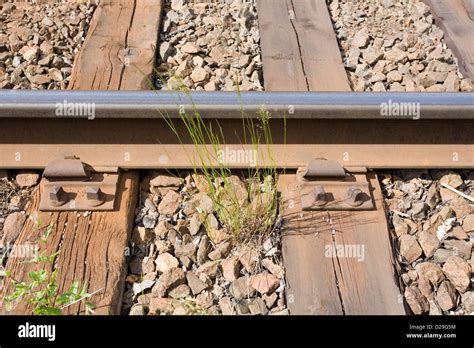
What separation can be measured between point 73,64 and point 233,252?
2053 mm

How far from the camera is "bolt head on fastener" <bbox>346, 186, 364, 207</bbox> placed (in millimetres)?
2969

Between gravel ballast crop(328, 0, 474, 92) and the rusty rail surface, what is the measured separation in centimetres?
71

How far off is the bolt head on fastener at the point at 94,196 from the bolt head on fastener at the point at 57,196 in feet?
0.43

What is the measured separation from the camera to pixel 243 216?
2863 millimetres

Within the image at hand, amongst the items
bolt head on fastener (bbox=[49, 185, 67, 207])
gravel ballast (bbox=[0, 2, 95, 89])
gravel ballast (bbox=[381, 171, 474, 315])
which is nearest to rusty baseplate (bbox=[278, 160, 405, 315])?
gravel ballast (bbox=[381, 171, 474, 315])

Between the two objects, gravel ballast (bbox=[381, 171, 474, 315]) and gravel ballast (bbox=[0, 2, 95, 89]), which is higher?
gravel ballast (bbox=[0, 2, 95, 89])

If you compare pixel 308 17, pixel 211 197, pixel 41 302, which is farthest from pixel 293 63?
pixel 41 302

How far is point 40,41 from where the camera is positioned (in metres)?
4.19

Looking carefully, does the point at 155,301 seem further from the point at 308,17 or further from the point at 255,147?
the point at 308,17

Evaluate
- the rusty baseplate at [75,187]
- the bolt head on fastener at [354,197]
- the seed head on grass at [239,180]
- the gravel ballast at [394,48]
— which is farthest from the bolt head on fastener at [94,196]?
the gravel ballast at [394,48]

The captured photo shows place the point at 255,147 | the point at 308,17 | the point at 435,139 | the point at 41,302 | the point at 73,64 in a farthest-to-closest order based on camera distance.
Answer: the point at 308,17
the point at 73,64
the point at 435,139
the point at 255,147
the point at 41,302

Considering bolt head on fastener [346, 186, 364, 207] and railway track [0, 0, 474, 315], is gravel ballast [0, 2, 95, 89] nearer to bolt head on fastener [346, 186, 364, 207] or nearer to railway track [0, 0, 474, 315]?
railway track [0, 0, 474, 315]

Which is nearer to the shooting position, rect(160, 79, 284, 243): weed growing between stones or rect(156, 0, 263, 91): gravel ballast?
rect(160, 79, 284, 243): weed growing between stones

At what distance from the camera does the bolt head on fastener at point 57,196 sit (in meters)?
2.93
